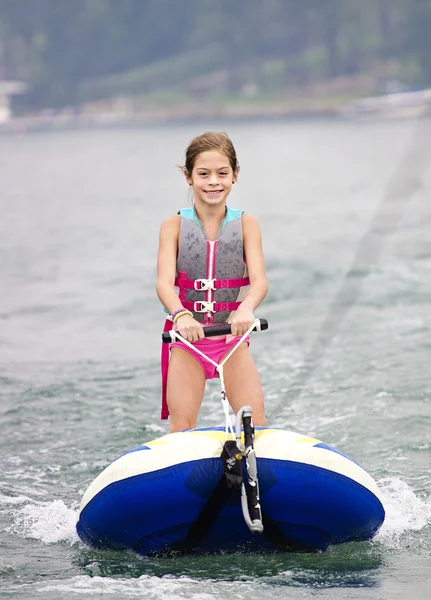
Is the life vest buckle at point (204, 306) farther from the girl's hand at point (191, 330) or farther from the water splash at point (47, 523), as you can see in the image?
the water splash at point (47, 523)

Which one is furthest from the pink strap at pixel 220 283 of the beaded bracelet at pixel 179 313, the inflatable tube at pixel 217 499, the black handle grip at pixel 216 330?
the inflatable tube at pixel 217 499

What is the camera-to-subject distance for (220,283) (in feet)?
18.5

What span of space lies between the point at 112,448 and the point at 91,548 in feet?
6.25

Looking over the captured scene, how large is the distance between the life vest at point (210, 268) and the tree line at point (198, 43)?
87.3 m

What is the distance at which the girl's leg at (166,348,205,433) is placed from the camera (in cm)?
552

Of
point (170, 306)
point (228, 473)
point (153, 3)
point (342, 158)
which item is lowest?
point (228, 473)

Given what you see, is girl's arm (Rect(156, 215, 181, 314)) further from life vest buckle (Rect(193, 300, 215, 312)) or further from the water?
the water

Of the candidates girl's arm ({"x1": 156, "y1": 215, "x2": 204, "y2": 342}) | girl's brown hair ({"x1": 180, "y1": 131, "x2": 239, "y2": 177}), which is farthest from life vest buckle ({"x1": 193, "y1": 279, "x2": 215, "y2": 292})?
girl's brown hair ({"x1": 180, "y1": 131, "x2": 239, "y2": 177})

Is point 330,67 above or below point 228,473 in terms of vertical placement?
above

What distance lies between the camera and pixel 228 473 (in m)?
4.98

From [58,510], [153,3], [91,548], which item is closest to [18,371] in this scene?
[58,510]

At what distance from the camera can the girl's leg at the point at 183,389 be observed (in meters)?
5.52

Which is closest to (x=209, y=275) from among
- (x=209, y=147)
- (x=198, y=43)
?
(x=209, y=147)

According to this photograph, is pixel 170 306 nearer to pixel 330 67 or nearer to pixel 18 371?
pixel 18 371
